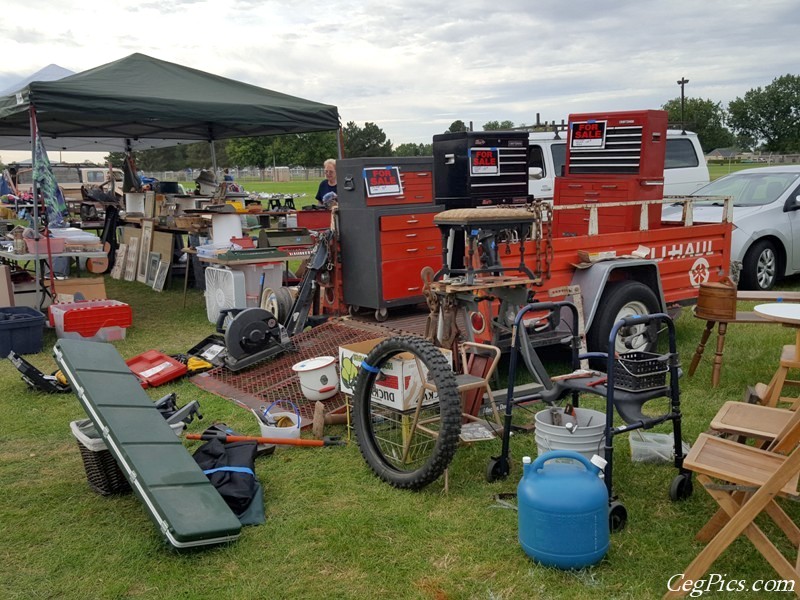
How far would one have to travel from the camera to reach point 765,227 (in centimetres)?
914

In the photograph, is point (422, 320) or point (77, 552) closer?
point (77, 552)

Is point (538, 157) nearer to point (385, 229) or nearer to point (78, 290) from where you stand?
point (385, 229)

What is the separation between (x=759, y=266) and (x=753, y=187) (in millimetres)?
1362

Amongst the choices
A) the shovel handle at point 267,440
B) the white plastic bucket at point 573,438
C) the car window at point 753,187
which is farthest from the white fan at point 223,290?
the car window at point 753,187

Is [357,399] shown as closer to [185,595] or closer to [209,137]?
[185,595]

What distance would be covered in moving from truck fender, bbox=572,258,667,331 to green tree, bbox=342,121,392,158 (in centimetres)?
4974

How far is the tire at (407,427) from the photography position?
141 inches

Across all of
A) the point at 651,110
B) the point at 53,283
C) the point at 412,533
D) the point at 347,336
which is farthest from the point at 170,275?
the point at 412,533

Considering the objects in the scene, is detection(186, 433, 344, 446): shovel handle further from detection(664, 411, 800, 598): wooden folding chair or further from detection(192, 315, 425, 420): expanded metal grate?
detection(664, 411, 800, 598): wooden folding chair

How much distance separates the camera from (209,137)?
13898 millimetres

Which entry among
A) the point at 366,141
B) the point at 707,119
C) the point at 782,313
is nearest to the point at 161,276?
the point at 782,313

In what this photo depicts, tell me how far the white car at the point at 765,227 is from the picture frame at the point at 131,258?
9.01 metres

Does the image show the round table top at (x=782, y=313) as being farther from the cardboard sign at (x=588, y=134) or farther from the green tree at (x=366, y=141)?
the green tree at (x=366, y=141)

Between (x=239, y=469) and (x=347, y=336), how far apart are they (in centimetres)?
239
